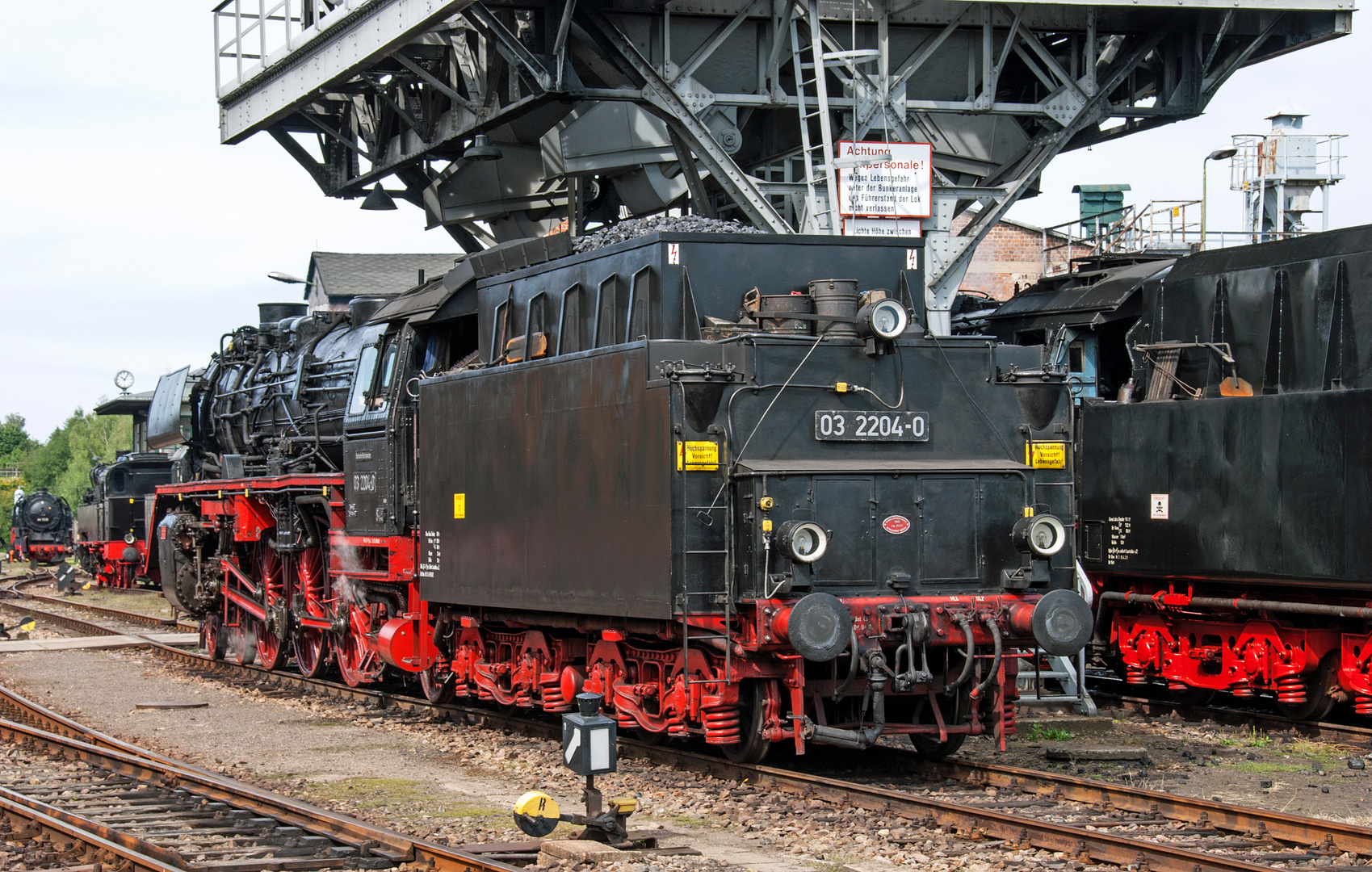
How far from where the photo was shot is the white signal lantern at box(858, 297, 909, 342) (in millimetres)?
8328

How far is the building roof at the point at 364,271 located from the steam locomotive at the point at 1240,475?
118 feet

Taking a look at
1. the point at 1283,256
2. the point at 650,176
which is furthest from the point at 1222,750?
the point at 650,176

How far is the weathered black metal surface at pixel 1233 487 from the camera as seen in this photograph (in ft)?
33.7

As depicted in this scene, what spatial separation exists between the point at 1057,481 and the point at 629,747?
3228 mm

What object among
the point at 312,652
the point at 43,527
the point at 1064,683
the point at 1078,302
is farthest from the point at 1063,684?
the point at 43,527

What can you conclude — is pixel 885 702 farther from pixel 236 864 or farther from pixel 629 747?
pixel 236 864

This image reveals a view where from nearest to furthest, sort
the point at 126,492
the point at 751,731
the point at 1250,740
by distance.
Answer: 1. the point at 751,731
2. the point at 1250,740
3. the point at 126,492

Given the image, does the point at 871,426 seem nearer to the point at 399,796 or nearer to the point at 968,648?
the point at 968,648

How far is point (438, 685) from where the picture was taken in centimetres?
1184

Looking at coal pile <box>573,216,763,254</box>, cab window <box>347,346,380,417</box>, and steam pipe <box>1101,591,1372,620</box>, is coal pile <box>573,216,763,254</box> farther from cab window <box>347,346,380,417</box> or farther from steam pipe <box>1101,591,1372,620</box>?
steam pipe <box>1101,591,1372,620</box>

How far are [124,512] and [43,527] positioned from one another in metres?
16.1

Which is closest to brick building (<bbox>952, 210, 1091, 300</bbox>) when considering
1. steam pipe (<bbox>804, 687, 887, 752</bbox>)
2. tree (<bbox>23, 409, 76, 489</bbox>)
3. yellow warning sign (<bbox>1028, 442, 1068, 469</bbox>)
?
yellow warning sign (<bbox>1028, 442, 1068, 469</bbox>)

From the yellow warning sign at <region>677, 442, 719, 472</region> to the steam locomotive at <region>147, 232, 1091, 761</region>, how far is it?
13mm

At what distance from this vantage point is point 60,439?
91.6 metres
